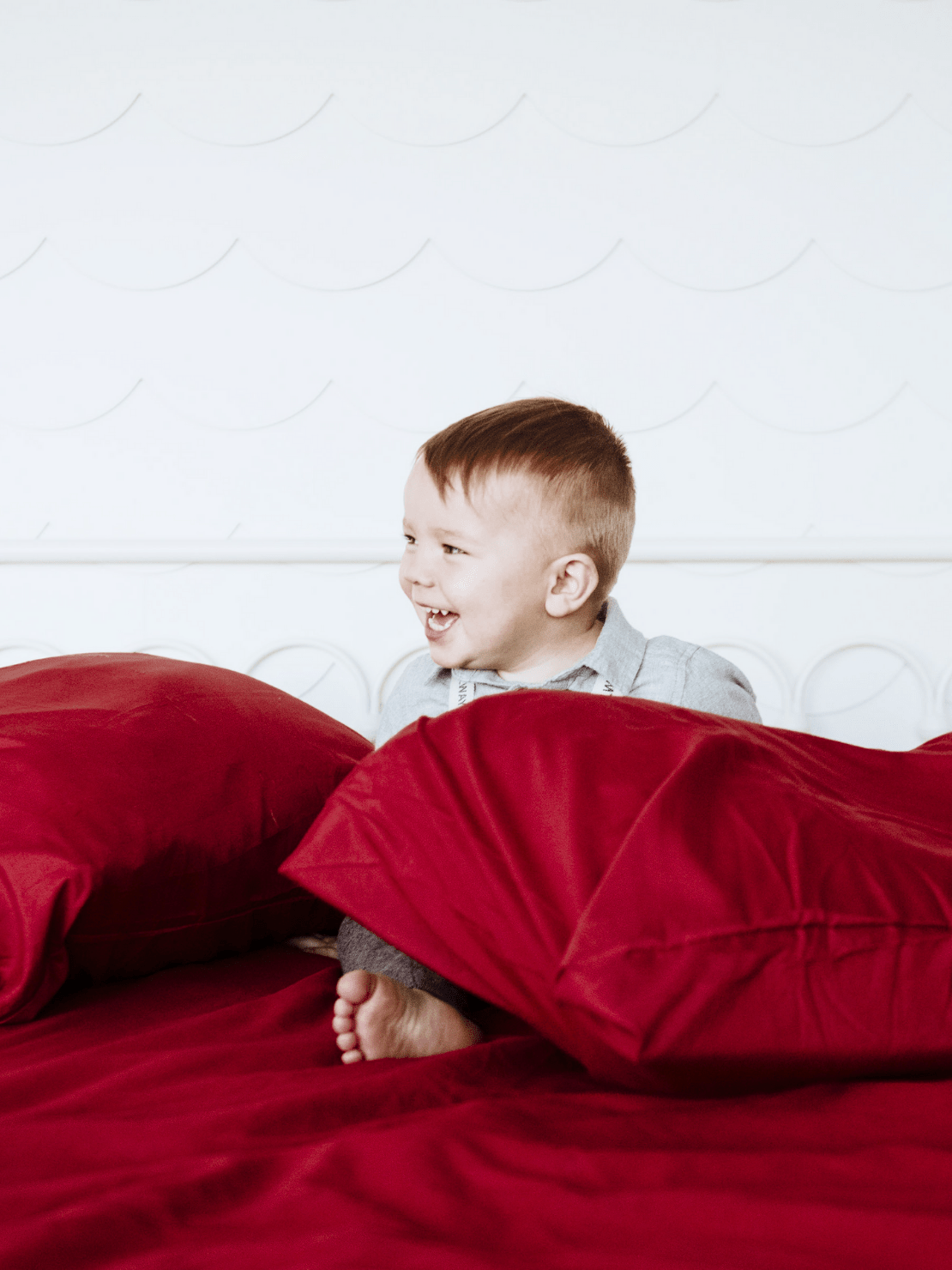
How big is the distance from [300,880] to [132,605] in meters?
0.88

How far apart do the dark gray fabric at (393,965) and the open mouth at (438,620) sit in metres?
0.35

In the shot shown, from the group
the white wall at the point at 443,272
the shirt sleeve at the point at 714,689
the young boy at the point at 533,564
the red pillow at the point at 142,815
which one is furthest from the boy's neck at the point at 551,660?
the white wall at the point at 443,272

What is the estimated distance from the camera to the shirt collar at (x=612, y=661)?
41.9 inches

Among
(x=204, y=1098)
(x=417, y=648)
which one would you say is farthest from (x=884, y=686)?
(x=204, y=1098)

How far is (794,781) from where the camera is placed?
607mm

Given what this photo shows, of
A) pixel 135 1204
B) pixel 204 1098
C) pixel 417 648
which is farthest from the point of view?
pixel 417 648

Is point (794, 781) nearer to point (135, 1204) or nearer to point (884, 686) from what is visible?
point (135, 1204)

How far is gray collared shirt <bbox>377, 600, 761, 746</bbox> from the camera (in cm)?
104

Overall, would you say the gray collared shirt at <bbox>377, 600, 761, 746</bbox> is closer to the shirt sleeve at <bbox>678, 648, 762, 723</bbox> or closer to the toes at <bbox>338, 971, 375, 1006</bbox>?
the shirt sleeve at <bbox>678, 648, 762, 723</bbox>

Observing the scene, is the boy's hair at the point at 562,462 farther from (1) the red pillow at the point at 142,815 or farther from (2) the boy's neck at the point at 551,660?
(1) the red pillow at the point at 142,815

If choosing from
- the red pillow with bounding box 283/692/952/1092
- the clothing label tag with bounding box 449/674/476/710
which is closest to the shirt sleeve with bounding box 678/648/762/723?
the clothing label tag with bounding box 449/674/476/710

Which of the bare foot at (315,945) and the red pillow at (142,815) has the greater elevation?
the red pillow at (142,815)

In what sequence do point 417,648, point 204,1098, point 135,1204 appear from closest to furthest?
point 135,1204 < point 204,1098 < point 417,648

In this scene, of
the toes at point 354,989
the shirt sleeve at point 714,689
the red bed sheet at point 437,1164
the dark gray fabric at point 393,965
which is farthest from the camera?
the shirt sleeve at point 714,689
